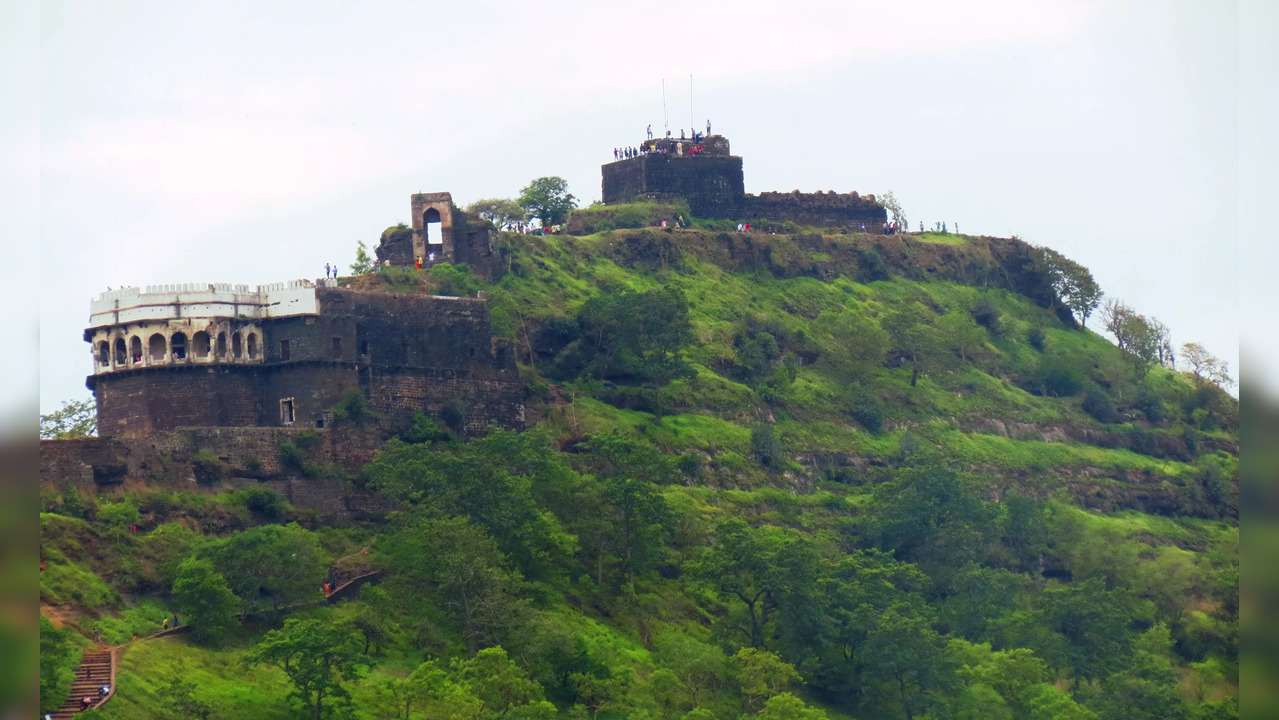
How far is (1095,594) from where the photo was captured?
74.8 metres

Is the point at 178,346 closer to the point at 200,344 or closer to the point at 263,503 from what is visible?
the point at 200,344

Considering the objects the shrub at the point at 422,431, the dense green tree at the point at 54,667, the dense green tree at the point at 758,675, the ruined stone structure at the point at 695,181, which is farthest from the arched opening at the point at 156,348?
the ruined stone structure at the point at 695,181

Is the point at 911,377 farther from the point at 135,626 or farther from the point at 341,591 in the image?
the point at 135,626

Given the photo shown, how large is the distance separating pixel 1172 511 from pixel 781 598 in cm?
3632

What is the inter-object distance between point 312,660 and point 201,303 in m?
19.7

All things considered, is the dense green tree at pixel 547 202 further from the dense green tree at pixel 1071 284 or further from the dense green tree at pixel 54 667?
the dense green tree at pixel 54 667

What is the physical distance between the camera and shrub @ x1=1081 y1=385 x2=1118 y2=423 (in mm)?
102500

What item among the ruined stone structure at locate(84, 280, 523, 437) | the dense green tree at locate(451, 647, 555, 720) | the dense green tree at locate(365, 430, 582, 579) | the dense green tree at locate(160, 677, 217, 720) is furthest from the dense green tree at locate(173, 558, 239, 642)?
the ruined stone structure at locate(84, 280, 523, 437)

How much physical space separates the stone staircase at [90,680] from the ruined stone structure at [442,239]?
1351 inches

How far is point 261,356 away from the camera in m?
67.6

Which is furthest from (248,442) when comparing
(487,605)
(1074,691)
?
(1074,691)

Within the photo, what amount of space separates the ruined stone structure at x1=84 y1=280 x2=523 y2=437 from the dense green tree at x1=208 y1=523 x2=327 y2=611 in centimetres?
927

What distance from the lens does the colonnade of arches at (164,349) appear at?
66.1 m

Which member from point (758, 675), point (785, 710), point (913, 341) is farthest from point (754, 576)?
point (913, 341)
